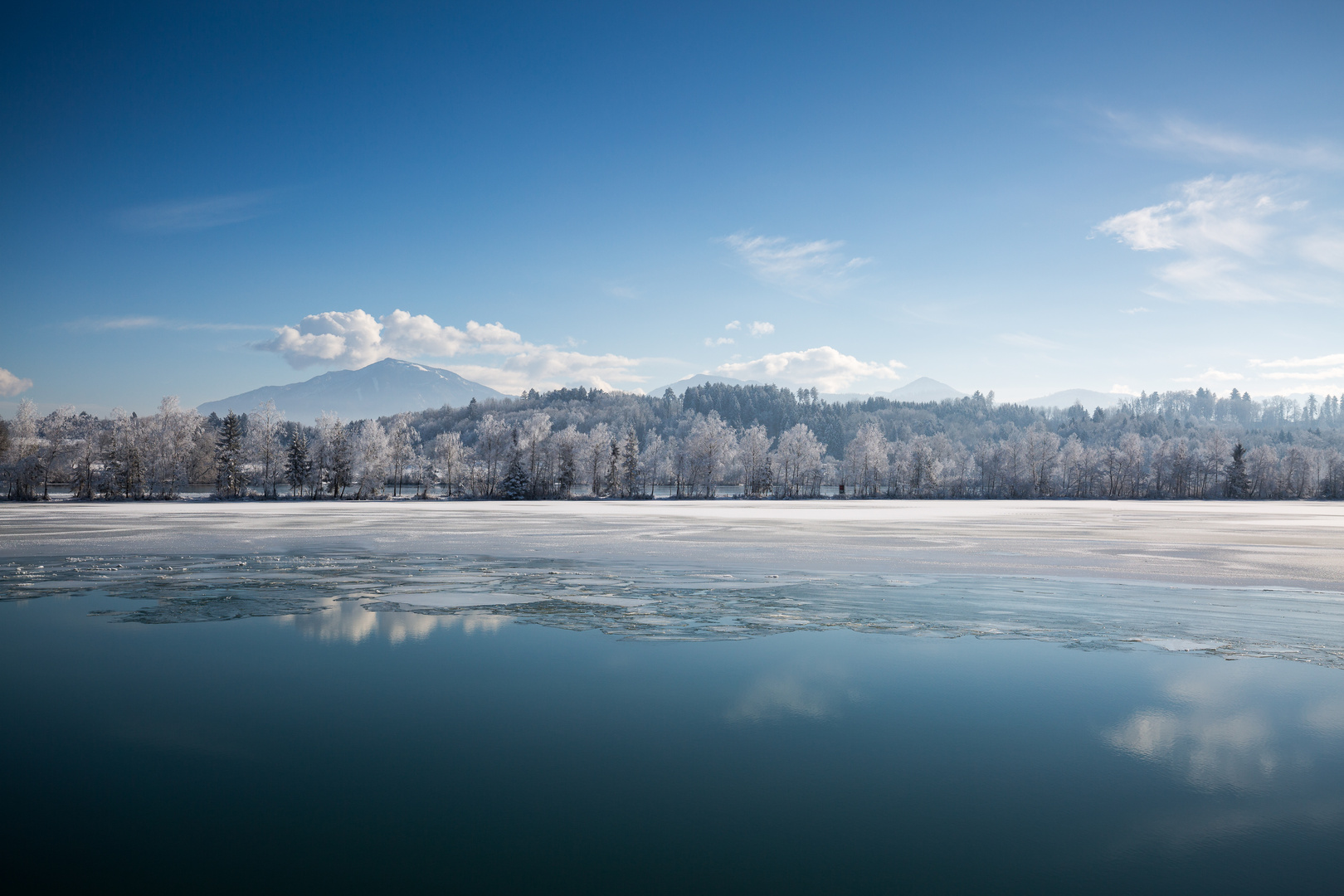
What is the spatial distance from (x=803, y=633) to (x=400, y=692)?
5978 millimetres

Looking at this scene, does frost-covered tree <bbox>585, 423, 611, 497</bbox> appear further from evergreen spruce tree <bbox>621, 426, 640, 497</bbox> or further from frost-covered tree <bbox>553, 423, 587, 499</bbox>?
evergreen spruce tree <bbox>621, 426, 640, 497</bbox>

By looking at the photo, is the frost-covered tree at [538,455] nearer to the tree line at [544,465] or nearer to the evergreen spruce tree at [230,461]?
the tree line at [544,465]

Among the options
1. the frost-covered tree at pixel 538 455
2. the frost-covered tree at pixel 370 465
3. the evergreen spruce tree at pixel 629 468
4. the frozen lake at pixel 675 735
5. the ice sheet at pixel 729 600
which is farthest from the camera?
the evergreen spruce tree at pixel 629 468

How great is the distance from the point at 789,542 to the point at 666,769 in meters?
21.5

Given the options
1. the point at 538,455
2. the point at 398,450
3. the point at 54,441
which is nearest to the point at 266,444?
the point at 398,450

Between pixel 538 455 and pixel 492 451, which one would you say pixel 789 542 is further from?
pixel 492 451

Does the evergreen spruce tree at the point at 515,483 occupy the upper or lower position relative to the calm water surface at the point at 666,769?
upper

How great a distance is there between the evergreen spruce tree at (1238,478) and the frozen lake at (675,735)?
12035 cm

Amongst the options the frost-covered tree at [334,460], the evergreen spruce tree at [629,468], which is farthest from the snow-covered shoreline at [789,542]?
the evergreen spruce tree at [629,468]

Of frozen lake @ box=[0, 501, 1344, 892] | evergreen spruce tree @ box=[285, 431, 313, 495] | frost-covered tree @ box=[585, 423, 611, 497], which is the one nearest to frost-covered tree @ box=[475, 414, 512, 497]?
frost-covered tree @ box=[585, 423, 611, 497]

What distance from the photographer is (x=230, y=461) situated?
73.6 metres

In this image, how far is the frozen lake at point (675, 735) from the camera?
4.84 m

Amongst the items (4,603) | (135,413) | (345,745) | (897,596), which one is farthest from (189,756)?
(135,413)

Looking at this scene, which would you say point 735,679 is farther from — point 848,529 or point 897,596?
point 848,529
